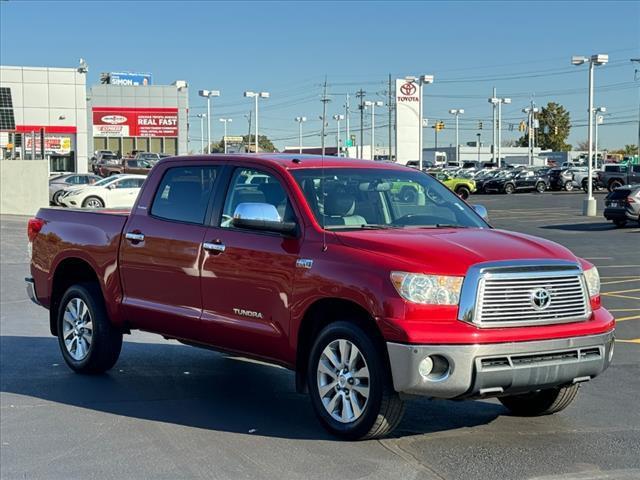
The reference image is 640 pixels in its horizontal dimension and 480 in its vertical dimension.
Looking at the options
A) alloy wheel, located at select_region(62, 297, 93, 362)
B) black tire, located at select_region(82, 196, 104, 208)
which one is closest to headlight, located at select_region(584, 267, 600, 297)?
alloy wheel, located at select_region(62, 297, 93, 362)

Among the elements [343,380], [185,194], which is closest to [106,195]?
[185,194]

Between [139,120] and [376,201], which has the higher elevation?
[139,120]

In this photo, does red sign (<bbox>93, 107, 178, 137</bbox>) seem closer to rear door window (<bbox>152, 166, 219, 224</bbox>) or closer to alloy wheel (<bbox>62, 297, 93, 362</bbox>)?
alloy wheel (<bbox>62, 297, 93, 362</bbox>)

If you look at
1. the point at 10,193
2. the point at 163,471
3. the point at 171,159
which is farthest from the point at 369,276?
the point at 10,193

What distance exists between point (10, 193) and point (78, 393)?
2687cm

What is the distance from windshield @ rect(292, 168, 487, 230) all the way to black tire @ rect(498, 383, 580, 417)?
136 cm

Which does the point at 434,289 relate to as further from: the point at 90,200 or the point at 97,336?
the point at 90,200

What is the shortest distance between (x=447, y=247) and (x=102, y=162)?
65967 millimetres

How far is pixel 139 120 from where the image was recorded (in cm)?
8569

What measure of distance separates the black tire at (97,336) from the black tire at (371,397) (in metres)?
2.92

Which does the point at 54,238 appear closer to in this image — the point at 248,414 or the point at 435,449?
the point at 248,414

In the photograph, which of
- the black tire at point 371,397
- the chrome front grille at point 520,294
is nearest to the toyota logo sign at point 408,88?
the chrome front grille at point 520,294

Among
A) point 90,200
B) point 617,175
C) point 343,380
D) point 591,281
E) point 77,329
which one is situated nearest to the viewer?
point 343,380

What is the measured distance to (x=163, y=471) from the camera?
5414 mm
